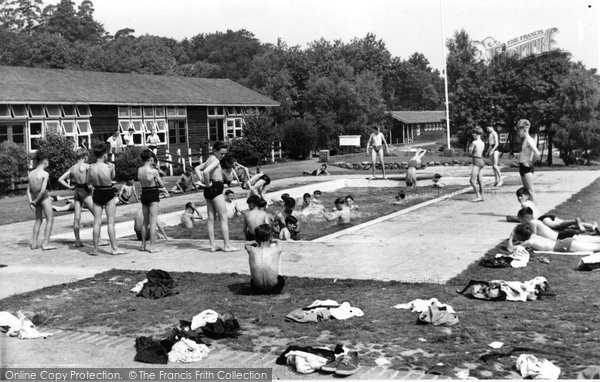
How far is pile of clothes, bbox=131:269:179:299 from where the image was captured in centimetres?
880

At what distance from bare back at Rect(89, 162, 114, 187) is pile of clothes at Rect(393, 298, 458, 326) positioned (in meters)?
6.42

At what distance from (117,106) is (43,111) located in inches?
193

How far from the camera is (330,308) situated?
7547 mm

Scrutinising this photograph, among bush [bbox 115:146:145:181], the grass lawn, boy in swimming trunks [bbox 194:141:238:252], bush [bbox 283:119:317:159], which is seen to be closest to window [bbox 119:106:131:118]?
bush [bbox 115:146:145:181]

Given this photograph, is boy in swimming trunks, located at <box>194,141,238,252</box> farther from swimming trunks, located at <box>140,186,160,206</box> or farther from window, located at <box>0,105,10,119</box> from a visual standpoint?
window, located at <box>0,105,10,119</box>

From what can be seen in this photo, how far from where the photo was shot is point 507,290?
25.7ft

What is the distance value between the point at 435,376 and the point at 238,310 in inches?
116

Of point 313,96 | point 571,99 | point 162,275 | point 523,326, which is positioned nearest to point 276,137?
point 313,96

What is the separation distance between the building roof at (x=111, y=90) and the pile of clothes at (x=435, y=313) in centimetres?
2730

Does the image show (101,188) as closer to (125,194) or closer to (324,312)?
(324,312)

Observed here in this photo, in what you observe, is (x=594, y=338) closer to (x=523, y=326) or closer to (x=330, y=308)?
(x=523, y=326)

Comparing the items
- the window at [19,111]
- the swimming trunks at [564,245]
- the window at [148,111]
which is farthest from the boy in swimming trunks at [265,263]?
the window at [148,111]

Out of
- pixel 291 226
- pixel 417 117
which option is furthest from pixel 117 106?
pixel 417 117

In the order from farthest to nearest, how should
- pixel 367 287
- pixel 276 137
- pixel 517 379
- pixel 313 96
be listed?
pixel 313 96, pixel 276 137, pixel 367 287, pixel 517 379
